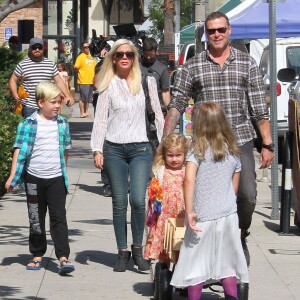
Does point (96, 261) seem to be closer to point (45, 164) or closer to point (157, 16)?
point (45, 164)

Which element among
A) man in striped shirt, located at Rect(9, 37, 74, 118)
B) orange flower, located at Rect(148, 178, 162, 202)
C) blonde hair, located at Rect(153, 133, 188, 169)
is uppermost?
man in striped shirt, located at Rect(9, 37, 74, 118)

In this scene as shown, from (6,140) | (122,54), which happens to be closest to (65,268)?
(122,54)

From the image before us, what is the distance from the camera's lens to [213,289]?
300 inches

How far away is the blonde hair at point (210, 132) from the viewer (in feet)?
21.3

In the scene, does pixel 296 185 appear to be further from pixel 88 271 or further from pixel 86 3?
pixel 86 3

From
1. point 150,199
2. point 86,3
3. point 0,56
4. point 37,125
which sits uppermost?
point 86,3

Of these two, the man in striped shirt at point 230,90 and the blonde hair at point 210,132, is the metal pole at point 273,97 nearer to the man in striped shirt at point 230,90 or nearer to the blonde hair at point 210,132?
the man in striped shirt at point 230,90

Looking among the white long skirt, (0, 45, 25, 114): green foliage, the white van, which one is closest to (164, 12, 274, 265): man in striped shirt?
the white long skirt

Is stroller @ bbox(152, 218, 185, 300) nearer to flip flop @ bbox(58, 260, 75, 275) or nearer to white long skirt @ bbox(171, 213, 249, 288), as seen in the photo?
white long skirt @ bbox(171, 213, 249, 288)

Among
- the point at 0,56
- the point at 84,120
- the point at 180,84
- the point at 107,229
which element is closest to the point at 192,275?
the point at 180,84

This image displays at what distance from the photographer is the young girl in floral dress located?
7293 millimetres

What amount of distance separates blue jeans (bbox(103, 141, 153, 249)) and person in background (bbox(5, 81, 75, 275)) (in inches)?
15.4

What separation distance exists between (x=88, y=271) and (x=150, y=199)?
1241 mm

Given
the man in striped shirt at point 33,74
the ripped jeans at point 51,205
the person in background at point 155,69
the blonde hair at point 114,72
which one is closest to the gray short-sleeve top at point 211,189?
the blonde hair at point 114,72
